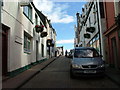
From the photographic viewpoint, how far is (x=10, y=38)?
862 centimetres

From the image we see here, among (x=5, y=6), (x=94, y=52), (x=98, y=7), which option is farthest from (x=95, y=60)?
(x=98, y=7)

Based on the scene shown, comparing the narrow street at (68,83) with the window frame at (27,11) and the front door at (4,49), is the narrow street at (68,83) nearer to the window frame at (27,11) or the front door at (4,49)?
the front door at (4,49)

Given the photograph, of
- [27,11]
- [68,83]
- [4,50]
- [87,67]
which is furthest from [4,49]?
[27,11]

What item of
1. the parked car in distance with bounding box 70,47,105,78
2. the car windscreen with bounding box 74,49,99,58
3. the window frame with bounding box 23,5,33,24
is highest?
the window frame with bounding box 23,5,33,24

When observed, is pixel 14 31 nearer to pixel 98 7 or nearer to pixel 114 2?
pixel 114 2

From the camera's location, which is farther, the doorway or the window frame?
the window frame

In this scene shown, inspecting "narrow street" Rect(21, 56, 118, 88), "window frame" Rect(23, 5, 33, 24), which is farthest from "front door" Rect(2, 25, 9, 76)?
"window frame" Rect(23, 5, 33, 24)

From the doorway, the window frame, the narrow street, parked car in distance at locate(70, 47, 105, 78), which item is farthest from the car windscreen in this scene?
the window frame

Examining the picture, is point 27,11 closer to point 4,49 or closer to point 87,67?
point 4,49

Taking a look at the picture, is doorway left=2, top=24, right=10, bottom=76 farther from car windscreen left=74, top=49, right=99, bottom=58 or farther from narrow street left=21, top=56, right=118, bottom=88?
car windscreen left=74, top=49, right=99, bottom=58

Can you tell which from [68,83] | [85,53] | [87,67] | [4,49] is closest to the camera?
[68,83]

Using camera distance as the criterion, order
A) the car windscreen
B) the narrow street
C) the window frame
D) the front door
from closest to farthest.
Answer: the narrow street
the front door
the car windscreen
the window frame

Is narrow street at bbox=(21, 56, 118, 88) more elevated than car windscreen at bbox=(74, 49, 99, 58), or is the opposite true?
car windscreen at bbox=(74, 49, 99, 58)

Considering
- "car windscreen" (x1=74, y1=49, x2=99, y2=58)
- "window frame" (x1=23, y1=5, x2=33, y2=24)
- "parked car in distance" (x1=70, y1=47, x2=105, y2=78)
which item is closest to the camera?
"parked car in distance" (x1=70, y1=47, x2=105, y2=78)
